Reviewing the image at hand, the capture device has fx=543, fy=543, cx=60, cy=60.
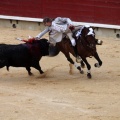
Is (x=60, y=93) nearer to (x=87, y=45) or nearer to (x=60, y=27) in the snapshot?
(x=87, y=45)

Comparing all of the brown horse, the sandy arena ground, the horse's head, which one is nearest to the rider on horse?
the brown horse

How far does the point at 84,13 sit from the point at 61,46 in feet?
14.6

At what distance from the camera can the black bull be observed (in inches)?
342

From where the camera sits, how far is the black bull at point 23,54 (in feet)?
28.5

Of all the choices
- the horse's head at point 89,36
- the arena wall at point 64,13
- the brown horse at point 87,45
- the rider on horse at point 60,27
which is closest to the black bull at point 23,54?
the rider on horse at point 60,27

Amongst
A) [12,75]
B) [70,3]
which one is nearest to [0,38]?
[70,3]

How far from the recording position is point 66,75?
9.17 m

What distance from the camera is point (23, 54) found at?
8773 mm

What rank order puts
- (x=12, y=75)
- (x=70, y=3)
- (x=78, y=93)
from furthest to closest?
(x=70, y=3), (x=12, y=75), (x=78, y=93)

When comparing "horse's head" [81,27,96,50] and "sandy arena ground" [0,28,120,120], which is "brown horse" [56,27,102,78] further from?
"sandy arena ground" [0,28,120,120]

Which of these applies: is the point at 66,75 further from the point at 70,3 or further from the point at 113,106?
the point at 70,3

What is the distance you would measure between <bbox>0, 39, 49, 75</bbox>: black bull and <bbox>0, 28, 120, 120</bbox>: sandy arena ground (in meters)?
0.26

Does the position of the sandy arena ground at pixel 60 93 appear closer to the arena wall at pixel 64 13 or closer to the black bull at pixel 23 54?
the black bull at pixel 23 54

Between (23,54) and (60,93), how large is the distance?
135cm
